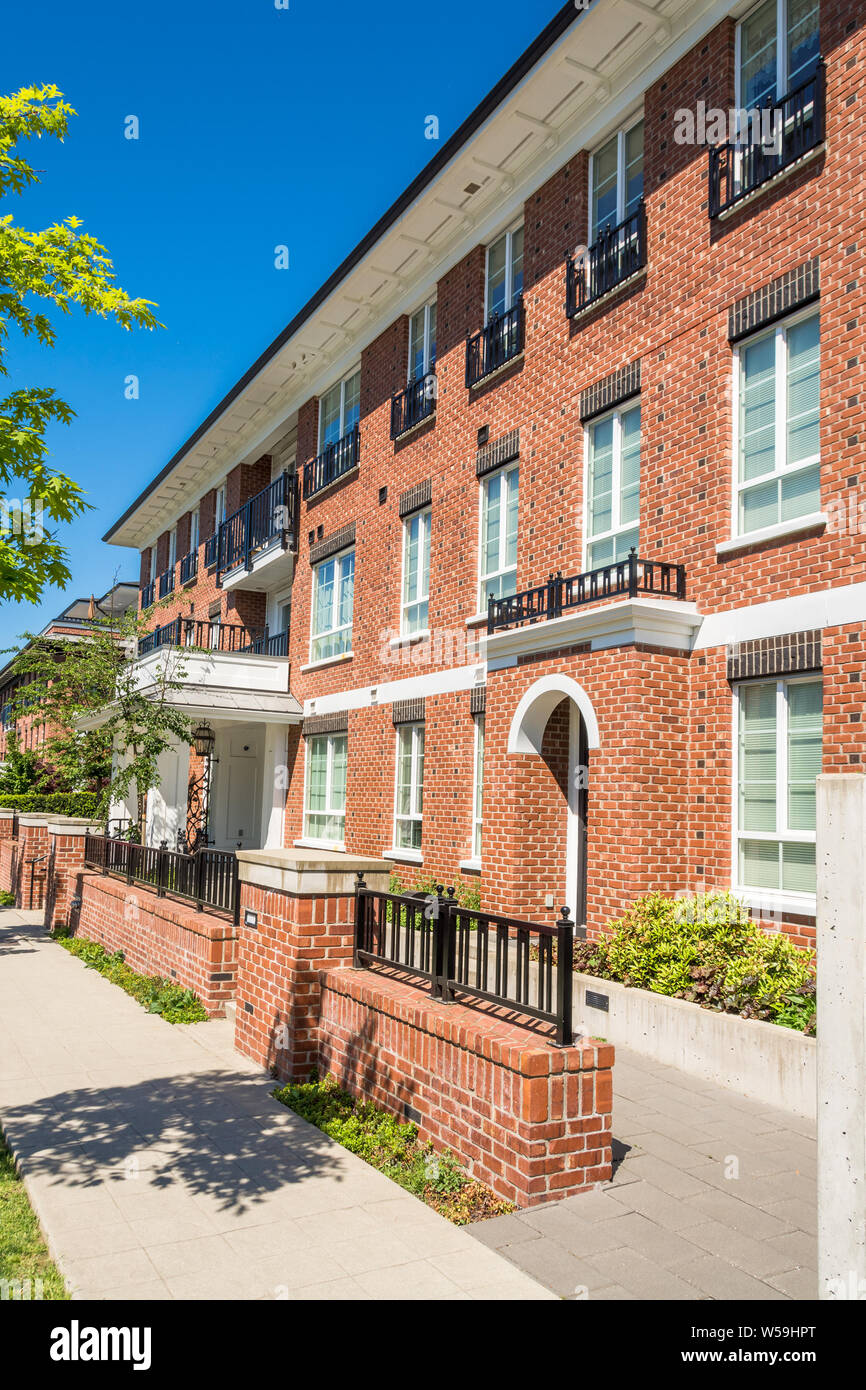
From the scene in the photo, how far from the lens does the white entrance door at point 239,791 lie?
24.2 m

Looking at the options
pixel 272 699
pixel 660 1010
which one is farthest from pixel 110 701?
pixel 660 1010

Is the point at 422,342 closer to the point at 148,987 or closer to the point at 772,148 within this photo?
the point at 772,148

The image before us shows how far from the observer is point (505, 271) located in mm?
14766

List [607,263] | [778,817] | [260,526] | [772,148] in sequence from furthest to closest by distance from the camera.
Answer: [260,526] < [607,263] < [772,148] < [778,817]

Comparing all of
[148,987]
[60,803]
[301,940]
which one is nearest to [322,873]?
[301,940]

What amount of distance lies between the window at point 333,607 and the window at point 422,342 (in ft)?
11.8

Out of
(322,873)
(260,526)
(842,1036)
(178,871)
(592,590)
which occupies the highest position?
(260,526)

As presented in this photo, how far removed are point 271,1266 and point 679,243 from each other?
1043cm

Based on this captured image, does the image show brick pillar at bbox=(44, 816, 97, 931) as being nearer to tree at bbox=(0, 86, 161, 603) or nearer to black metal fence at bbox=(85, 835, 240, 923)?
black metal fence at bbox=(85, 835, 240, 923)

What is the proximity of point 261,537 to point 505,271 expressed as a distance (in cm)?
935

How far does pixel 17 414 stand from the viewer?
1016 cm

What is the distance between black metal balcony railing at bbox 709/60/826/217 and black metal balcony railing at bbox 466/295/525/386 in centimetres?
387

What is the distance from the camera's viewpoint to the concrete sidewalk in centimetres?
440
